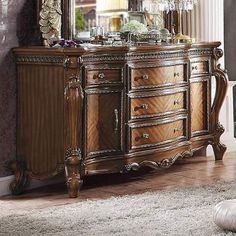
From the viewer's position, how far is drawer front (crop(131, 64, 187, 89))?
15.3 ft

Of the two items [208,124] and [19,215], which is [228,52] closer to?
[208,124]


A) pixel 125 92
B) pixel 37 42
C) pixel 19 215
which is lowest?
pixel 19 215

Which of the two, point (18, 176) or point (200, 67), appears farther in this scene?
point (200, 67)

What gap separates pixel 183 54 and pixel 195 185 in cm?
97

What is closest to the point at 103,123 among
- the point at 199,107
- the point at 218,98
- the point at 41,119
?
the point at 41,119

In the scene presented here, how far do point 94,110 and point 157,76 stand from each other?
1.92 ft

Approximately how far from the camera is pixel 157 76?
483 cm

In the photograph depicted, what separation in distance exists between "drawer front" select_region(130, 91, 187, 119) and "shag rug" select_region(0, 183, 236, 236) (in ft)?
1.93

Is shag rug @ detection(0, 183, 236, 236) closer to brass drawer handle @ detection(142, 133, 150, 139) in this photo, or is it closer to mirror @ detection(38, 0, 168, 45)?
brass drawer handle @ detection(142, 133, 150, 139)

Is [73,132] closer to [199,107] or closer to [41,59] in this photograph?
[41,59]

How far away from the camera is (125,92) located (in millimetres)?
4602

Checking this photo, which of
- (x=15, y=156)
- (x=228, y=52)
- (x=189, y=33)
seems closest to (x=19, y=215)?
(x=15, y=156)

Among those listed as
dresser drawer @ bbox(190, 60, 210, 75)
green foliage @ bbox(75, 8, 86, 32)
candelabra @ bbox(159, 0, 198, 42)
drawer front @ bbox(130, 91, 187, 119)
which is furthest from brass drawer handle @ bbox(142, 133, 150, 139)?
candelabra @ bbox(159, 0, 198, 42)

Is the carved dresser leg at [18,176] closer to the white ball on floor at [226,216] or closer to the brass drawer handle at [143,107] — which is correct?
the brass drawer handle at [143,107]
